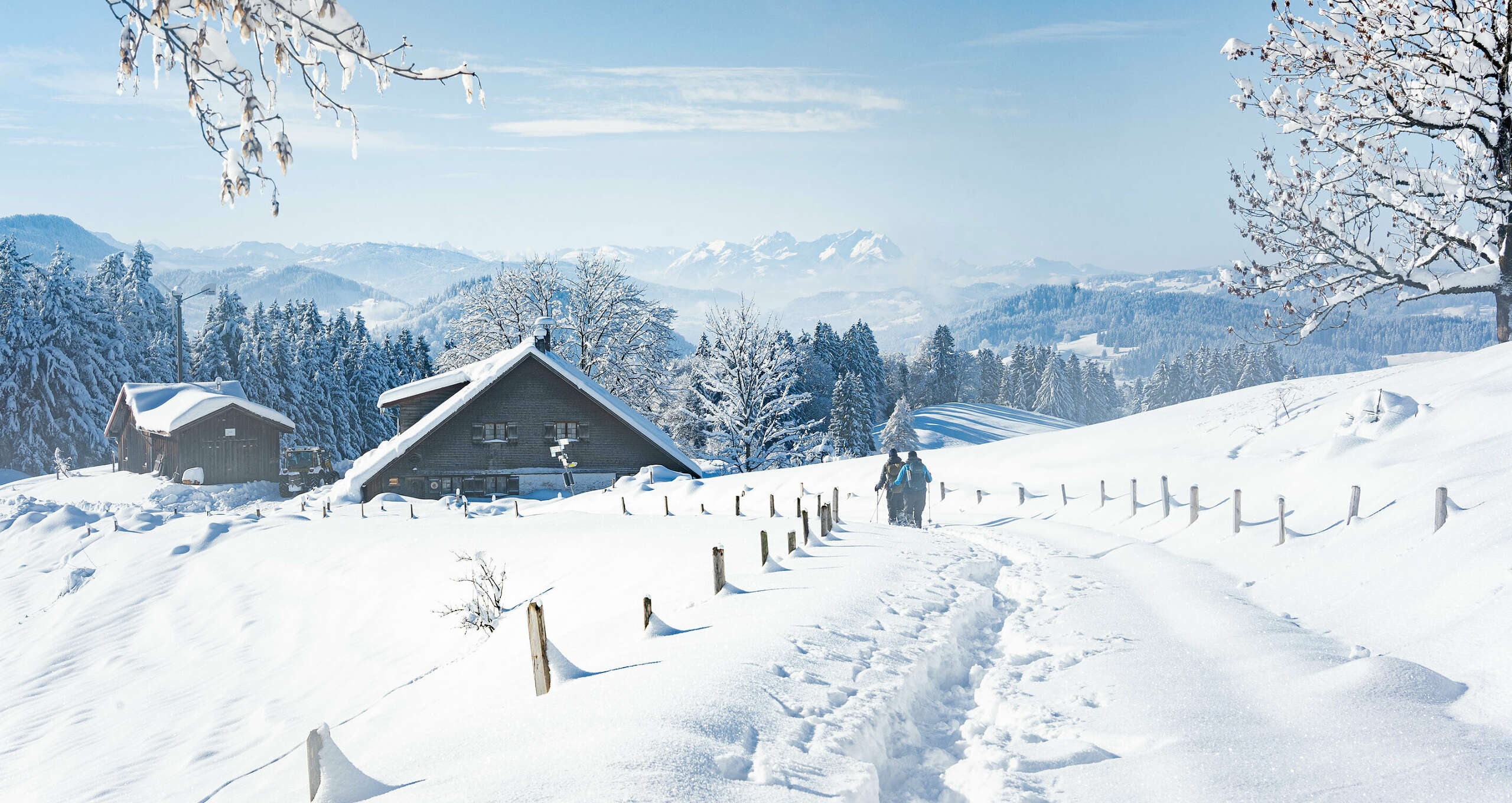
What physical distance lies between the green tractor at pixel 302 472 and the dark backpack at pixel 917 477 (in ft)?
109

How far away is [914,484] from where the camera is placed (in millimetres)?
17516

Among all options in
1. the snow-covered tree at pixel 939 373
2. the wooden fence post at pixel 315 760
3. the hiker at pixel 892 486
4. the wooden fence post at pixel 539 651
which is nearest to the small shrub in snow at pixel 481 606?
the wooden fence post at pixel 539 651

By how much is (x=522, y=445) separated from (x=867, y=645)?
2481cm

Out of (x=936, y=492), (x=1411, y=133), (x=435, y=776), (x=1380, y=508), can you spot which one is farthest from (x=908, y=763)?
(x=936, y=492)

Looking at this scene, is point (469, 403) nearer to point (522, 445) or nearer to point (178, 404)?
point (522, 445)

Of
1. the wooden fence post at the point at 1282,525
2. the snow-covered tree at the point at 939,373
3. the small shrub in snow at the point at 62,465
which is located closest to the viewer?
the wooden fence post at the point at 1282,525

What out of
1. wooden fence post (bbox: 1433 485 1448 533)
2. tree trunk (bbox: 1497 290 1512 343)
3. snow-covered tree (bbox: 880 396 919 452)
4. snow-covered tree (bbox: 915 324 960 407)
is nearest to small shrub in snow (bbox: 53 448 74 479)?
wooden fence post (bbox: 1433 485 1448 533)

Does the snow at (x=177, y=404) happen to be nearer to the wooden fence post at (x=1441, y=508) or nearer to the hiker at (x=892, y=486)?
the hiker at (x=892, y=486)

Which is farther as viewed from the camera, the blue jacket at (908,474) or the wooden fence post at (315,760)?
the blue jacket at (908,474)

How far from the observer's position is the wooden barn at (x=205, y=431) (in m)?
36.5

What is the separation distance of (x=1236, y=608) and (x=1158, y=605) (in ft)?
2.95

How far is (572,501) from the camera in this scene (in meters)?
27.9

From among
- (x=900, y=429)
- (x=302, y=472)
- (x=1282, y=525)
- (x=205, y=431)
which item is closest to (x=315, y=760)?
(x=1282, y=525)

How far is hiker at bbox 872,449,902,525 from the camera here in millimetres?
17922
